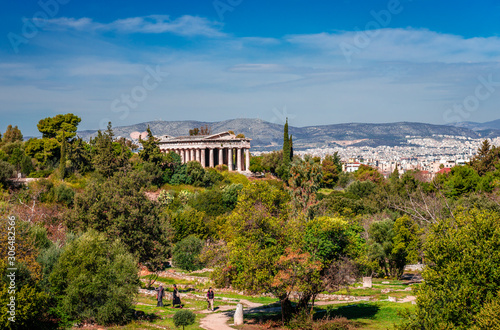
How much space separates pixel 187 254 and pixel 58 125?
4242 cm

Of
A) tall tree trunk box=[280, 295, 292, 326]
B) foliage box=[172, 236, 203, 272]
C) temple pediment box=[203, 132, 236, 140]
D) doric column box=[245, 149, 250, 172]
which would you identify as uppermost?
temple pediment box=[203, 132, 236, 140]

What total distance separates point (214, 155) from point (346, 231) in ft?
231

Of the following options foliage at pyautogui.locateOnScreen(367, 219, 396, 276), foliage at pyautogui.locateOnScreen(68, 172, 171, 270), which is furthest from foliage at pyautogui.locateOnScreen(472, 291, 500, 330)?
foliage at pyautogui.locateOnScreen(367, 219, 396, 276)

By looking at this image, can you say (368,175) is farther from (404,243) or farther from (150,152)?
(404,243)

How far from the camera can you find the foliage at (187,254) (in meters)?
41.4

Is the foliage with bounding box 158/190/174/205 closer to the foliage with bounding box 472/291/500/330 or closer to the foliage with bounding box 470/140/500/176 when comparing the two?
the foliage with bounding box 472/291/500/330

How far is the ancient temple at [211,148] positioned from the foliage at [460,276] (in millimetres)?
71497

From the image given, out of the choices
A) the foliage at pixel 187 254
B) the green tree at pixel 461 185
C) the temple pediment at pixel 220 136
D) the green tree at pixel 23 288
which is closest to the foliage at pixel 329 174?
the temple pediment at pixel 220 136

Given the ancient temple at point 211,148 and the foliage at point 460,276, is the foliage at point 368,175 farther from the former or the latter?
the foliage at point 460,276

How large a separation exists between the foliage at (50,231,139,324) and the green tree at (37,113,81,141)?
53383 millimetres

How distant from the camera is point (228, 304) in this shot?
27.6 metres

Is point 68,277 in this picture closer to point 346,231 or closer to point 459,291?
point 346,231

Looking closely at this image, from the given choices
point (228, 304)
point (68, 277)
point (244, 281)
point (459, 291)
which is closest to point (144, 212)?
point (228, 304)

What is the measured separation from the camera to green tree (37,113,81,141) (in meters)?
72.6
